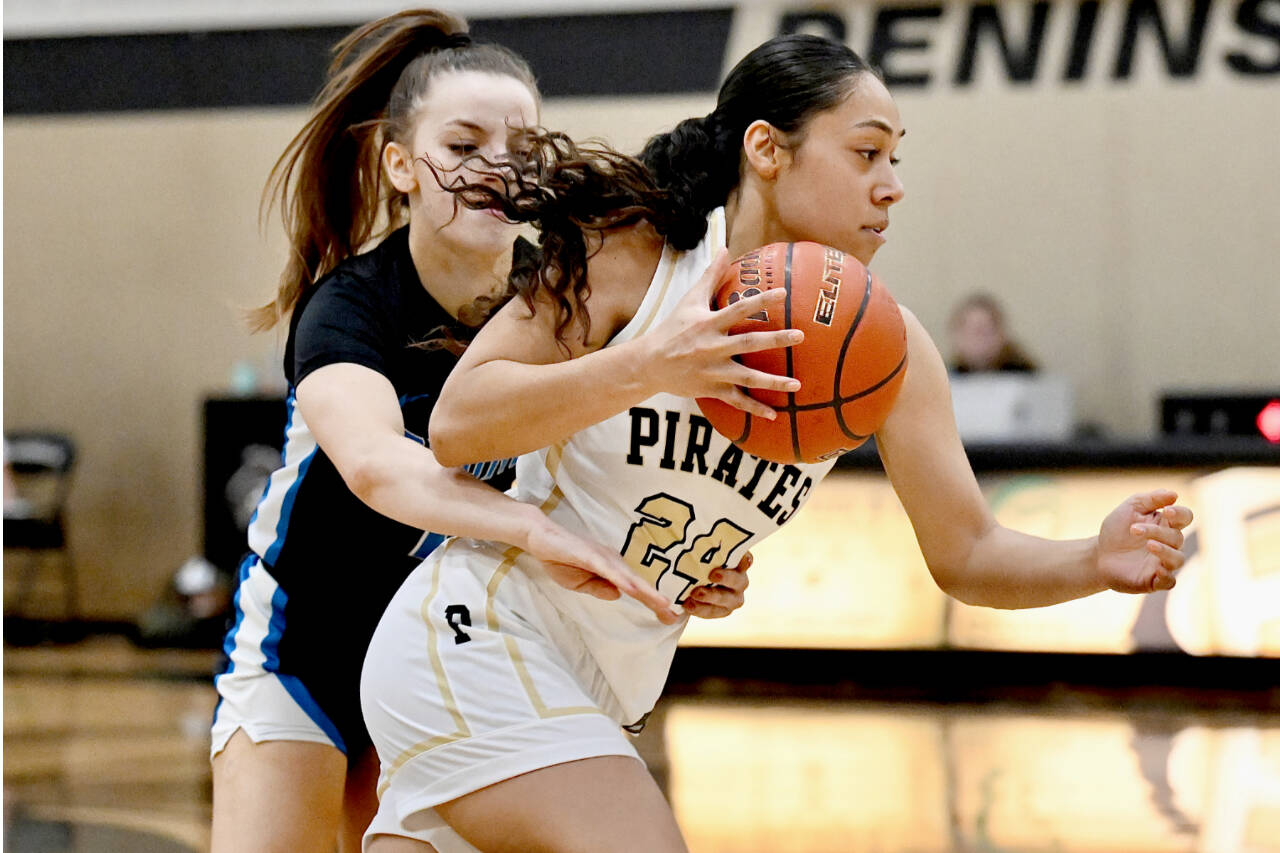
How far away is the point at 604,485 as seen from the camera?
5.91ft

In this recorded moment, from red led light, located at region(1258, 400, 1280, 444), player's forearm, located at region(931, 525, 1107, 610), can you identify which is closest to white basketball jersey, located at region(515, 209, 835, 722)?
player's forearm, located at region(931, 525, 1107, 610)

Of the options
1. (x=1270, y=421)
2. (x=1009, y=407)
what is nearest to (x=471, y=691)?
(x=1009, y=407)

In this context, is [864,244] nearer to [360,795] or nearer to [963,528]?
[963,528]

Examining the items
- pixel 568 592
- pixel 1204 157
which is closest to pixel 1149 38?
pixel 1204 157

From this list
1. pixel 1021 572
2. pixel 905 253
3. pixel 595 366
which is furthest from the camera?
pixel 905 253

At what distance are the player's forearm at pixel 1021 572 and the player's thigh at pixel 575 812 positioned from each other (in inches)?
23.7

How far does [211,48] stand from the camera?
10.6m

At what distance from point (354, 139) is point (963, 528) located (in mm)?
1295

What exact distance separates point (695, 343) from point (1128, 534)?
28.5 inches

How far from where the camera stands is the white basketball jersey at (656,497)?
1761 millimetres

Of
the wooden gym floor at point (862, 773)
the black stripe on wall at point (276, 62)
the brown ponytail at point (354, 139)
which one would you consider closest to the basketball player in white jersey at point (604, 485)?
the brown ponytail at point (354, 139)

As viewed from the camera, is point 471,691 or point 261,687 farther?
point 261,687

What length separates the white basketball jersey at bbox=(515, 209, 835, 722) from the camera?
1.76m

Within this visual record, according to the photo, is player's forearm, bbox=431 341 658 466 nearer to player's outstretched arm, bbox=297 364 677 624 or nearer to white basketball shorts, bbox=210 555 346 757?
player's outstretched arm, bbox=297 364 677 624
